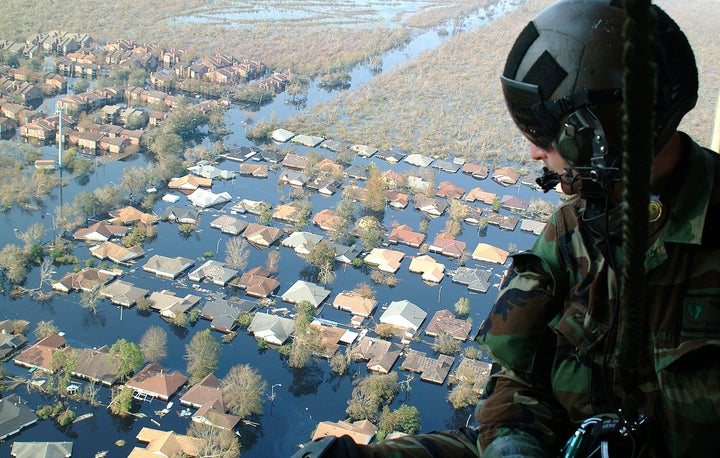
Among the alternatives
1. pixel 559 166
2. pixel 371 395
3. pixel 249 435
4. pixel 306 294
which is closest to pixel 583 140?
pixel 559 166

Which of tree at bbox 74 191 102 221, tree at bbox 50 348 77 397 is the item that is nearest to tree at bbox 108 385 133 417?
tree at bbox 50 348 77 397

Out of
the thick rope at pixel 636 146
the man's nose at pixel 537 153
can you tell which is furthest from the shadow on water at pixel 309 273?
the thick rope at pixel 636 146

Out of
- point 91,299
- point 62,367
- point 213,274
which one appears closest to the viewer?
point 62,367

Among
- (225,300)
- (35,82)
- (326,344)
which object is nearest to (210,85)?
(35,82)

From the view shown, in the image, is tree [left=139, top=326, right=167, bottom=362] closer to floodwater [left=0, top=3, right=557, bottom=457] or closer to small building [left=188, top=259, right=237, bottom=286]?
floodwater [left=0, top=3, right=557, bottom=457]

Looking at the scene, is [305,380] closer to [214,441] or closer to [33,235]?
[214,441]

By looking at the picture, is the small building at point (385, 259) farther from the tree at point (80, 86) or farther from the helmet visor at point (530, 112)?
the tree at point (80, 86)
